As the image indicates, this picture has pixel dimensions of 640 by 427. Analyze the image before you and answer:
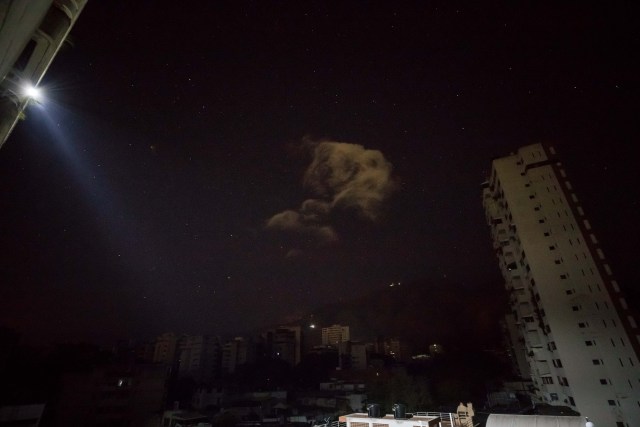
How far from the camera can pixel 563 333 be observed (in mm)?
33719

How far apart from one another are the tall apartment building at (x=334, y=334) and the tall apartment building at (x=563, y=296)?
3941 inches

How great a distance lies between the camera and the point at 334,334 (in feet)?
455

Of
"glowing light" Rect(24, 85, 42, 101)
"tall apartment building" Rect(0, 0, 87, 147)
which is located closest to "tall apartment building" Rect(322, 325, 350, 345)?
"glowing light" Rect(24, 85, 42, 101)

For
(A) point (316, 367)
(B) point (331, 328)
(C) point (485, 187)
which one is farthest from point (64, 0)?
(B) point (331, 328)

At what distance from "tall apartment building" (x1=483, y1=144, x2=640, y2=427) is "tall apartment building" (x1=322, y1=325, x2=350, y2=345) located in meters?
100

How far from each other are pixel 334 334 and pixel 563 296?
11538 cm

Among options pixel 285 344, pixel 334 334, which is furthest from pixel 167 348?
pixel 334 334

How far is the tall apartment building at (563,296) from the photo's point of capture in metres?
30.3

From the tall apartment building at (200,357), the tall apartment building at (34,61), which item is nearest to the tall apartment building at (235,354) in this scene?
the tall apartment building at (200,357)

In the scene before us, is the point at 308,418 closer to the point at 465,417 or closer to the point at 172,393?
the point at 172,393

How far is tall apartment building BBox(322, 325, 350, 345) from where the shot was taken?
13650 cm

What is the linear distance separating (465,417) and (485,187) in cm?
4197

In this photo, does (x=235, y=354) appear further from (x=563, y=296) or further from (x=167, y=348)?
(x=563, y=296)

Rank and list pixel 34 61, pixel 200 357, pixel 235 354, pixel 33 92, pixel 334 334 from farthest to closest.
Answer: pixel 334 334, pixel 235 354, pixel 200 357, pixel 33 92, pixel 34 61
